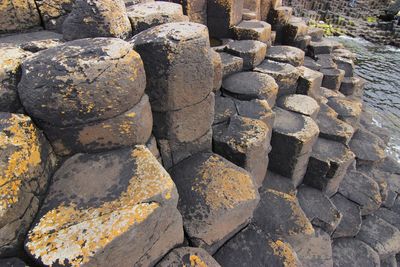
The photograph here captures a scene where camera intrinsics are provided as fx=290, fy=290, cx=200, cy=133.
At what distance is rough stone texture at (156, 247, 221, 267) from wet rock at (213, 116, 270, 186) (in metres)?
0.93

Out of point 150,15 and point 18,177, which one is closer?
point 18,177

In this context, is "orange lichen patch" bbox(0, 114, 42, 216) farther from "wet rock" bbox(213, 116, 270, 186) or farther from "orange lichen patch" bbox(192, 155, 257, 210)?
"wet rock" bbox(213, 116, 270, 186)

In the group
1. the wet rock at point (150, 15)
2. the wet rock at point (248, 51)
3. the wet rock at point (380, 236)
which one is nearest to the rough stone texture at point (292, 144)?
the wet rock at point (248, 51)

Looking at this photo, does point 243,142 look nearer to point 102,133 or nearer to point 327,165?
point 102,133

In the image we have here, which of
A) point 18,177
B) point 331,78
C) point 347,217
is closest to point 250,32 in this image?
point 331,78

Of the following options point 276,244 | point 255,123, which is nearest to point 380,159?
point 255,123

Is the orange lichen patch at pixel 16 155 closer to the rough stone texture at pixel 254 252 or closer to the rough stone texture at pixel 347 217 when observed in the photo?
the rough stone texture at pixel 254 252

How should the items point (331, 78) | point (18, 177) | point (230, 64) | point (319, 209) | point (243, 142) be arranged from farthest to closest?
point (331, 78)
point (230, 64)
point (319, 209)
point (243, 142)
point (18, 177)

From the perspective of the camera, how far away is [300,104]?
3.70m

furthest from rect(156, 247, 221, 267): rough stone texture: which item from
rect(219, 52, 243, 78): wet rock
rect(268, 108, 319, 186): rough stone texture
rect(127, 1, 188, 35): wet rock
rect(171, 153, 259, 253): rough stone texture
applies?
rect(219, 52, 243, 78): wet rock

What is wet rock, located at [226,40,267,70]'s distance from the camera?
12.2ft

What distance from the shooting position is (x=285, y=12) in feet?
17.0

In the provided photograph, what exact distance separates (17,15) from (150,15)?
35.1 inches

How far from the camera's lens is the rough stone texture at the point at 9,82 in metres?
1.39
